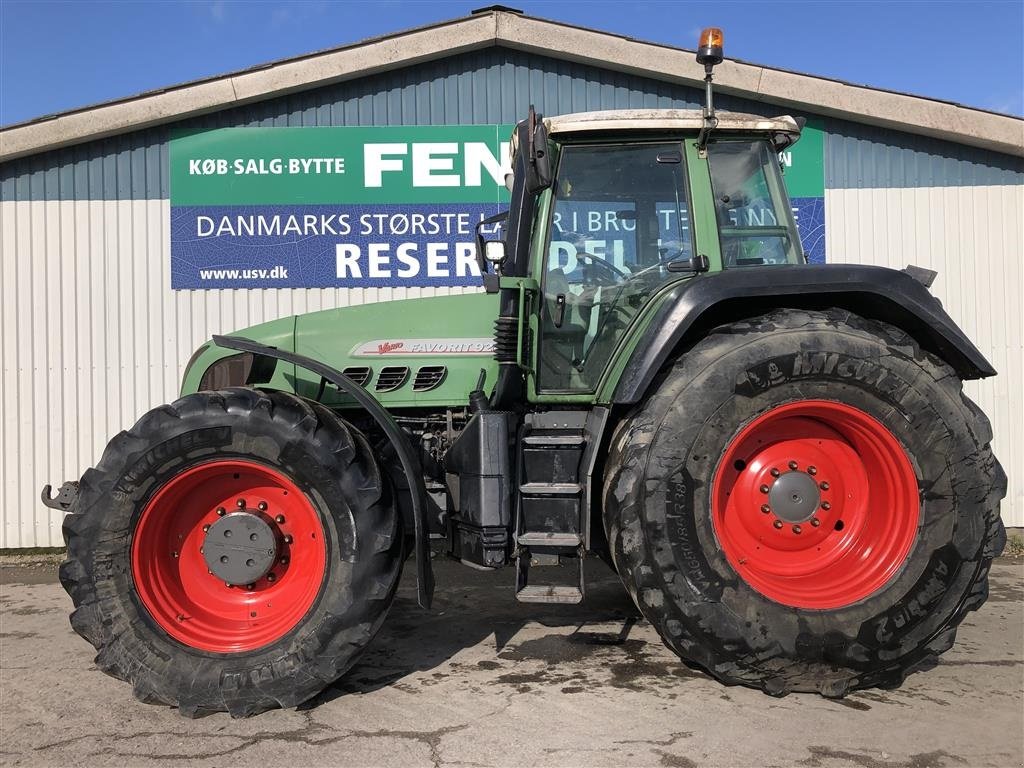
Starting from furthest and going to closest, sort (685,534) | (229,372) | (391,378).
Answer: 1. (229,372)
2. (391,378)
3. (685,534)

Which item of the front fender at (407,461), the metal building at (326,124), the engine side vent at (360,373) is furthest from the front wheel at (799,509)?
the metal building at (326,124)

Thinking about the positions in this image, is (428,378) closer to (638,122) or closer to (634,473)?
(634,473)

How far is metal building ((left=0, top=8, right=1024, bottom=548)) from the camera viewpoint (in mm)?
6121

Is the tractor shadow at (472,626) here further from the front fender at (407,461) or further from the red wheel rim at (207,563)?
the front fender at (407,461)

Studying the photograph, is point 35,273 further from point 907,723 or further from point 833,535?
point 907,723

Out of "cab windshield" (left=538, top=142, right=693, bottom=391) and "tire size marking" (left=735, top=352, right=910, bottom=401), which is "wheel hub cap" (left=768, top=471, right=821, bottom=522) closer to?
"tire size marking" (left=735, top=352, right=910, bottom=401)

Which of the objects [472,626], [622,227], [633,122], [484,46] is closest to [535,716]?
[472,626]

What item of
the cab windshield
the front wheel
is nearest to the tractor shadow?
the front wheel

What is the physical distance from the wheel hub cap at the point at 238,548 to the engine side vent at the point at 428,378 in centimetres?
104

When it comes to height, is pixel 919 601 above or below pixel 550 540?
below

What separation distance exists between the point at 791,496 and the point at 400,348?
6.47 ft

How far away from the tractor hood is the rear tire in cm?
65

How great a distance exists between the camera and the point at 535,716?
9.32ft

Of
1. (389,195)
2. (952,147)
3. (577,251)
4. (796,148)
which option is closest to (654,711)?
(577,251)
